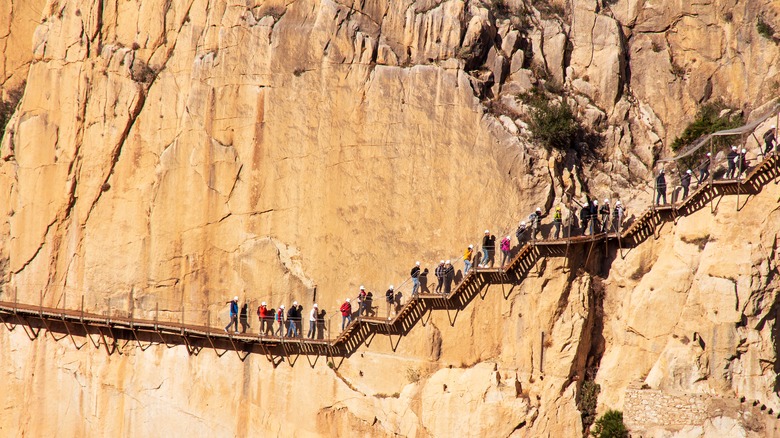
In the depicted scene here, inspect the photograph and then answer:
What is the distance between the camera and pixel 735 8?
42.6 meters

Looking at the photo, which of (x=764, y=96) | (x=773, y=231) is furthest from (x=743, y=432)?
(x=764, y=96)

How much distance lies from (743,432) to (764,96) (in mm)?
11761

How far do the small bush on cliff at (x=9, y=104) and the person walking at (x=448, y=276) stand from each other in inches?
769

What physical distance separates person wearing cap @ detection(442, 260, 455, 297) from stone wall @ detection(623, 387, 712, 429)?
627 centimetres

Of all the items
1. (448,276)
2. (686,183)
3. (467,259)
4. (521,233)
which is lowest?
(448,276)

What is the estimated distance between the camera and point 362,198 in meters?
40.9

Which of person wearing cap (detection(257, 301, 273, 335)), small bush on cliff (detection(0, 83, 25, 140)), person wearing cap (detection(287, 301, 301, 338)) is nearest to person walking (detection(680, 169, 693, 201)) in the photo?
person wearing cap (detection(287, 301, 301, 338))

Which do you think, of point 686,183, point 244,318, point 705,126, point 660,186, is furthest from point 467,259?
point 705,126

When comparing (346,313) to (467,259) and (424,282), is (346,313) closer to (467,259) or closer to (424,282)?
(424,282)

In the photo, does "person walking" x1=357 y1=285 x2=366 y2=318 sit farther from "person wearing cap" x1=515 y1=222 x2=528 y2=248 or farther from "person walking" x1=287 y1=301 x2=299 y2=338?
"person wearing cap" x1=515 y1=222 x2=528 y2=248

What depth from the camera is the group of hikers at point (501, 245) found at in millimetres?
37969

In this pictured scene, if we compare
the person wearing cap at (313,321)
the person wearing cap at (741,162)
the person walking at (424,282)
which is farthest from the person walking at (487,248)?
the person wearing cap at (741,162)

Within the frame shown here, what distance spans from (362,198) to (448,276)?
4113 millimetres

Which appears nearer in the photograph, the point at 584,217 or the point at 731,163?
the point at 731,163
